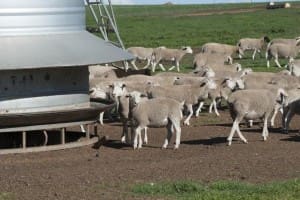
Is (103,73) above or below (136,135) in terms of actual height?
below

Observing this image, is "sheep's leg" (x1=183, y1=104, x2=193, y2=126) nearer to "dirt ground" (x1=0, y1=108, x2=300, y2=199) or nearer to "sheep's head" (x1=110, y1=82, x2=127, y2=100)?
"dirt ground" (x1=0, y1=108, x2=300, y2=199)

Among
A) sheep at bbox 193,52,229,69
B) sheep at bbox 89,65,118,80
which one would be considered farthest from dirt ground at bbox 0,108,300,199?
sheep at bbox 193,52,229,69

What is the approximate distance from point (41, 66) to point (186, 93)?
531 centimetres

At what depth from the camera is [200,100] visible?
21688mm

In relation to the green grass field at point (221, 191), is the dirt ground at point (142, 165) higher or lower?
lower

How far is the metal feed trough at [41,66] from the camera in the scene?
16.8 m

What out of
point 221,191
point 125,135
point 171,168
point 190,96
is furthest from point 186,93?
point 221,191

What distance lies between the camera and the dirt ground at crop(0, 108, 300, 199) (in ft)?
41.9

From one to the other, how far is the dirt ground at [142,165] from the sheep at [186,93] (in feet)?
4.64

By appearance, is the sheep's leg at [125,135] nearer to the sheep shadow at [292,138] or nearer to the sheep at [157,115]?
the sheep at [157,115]

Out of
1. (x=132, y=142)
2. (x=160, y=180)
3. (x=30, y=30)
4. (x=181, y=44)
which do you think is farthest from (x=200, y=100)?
(x=181, y=44)

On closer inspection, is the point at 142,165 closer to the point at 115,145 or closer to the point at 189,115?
the point at 115,145

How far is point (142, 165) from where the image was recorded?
14891 mm

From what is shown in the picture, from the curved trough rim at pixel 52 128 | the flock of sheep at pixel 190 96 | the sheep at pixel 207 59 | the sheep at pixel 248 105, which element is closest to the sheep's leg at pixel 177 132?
the flock of sheep at pixel 190 96
